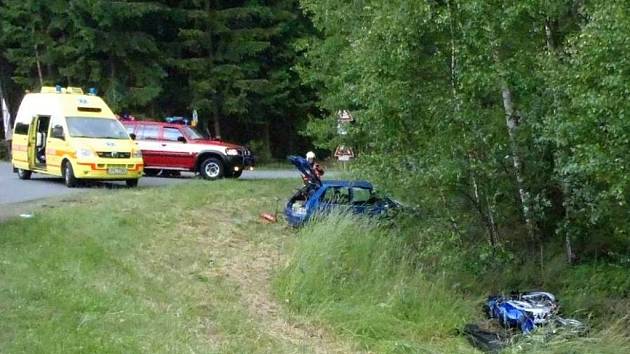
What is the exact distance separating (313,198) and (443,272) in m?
3.39

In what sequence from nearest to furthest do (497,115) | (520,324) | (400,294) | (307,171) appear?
(520,324) < (400,294) < (497,115) < (307,171)

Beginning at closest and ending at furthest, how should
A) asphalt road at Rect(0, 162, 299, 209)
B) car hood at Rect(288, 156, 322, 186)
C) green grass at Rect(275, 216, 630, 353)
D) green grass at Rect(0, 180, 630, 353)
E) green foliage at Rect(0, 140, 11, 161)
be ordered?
green grass at Rect(0, 180, 630, 353) < green grass at Rect(275, 216, 630, 353) < car hood at Rect(288, 156, 322, 186) < asphalt road at Rect(0, 162, 299, 209) < green foliage at Rect(0, 140, 11, 161)

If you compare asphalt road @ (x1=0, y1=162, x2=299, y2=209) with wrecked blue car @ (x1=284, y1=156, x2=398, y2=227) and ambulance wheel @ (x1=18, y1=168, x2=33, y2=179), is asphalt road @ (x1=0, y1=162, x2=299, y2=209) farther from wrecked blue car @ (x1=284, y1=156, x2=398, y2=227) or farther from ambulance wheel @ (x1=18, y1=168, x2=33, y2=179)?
wrecked blue car @ (x1=284, y1=156, x2=398, y2=227)

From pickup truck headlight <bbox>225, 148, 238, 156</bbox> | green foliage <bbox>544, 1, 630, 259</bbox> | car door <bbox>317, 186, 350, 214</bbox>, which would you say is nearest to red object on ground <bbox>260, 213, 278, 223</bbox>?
car door <bbox>317, 186, 350, 214</bbox>

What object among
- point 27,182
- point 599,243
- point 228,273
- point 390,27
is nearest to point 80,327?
point 228,273

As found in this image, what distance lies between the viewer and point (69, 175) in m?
19.0

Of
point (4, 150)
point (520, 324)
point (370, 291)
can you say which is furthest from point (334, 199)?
point (4, 150)

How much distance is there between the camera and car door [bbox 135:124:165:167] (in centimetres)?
2350

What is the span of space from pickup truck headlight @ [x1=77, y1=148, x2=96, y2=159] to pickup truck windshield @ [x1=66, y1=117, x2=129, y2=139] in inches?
27.2

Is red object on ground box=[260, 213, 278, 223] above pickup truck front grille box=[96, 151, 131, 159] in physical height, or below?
below

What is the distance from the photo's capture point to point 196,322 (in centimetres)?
884

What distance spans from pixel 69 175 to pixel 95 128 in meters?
1.36

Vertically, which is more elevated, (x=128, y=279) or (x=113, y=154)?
(x=113, y=154)

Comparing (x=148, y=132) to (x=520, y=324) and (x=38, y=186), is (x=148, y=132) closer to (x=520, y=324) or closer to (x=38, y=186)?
(x=38, y=186)
